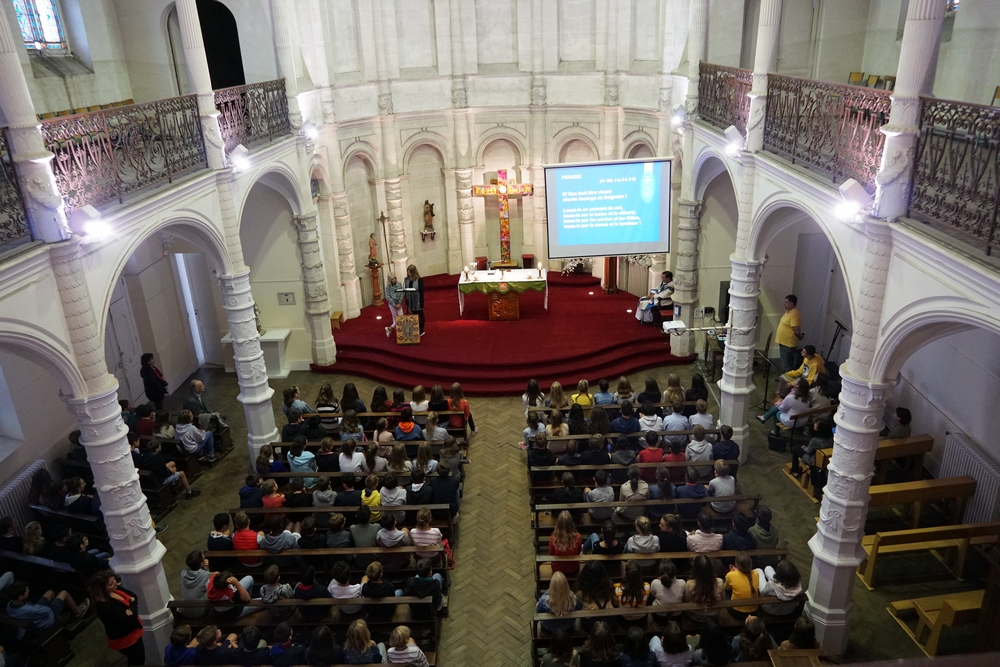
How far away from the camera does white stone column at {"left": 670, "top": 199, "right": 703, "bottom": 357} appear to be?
524 inches

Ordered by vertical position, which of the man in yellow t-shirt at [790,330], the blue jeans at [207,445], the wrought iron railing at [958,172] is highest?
the wrought iron railing at [958,172]

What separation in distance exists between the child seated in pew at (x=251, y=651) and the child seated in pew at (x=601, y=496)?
3.78 meters

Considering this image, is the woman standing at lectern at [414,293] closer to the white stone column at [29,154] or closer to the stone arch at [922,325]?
the white stone column at [29,154]

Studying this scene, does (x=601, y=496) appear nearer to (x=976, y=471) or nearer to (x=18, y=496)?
(x=976, y=471)

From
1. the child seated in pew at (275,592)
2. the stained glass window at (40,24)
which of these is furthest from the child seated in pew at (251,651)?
the stained glass window at (40,24)

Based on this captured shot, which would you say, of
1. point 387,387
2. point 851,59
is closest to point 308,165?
point 387,387

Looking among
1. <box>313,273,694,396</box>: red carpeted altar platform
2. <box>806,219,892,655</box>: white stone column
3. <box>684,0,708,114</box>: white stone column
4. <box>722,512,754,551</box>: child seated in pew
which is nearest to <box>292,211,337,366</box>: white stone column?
<box>313,273,694,396</box>: red carpeted altar platform

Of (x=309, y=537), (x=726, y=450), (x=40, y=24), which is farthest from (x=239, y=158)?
(x=726, y=450)

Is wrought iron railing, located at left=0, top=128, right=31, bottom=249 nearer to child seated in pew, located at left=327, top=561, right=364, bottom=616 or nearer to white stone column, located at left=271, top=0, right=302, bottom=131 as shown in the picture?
child seated in pew, located at left=327, top=561, right=364, bottom=616

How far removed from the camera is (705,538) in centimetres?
771

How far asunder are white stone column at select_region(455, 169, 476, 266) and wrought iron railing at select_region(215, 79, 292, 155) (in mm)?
5246

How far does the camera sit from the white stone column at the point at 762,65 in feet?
28.6

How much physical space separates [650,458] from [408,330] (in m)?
6.61

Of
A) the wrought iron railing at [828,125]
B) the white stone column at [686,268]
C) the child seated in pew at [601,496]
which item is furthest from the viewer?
the white stone column at [686,268]
